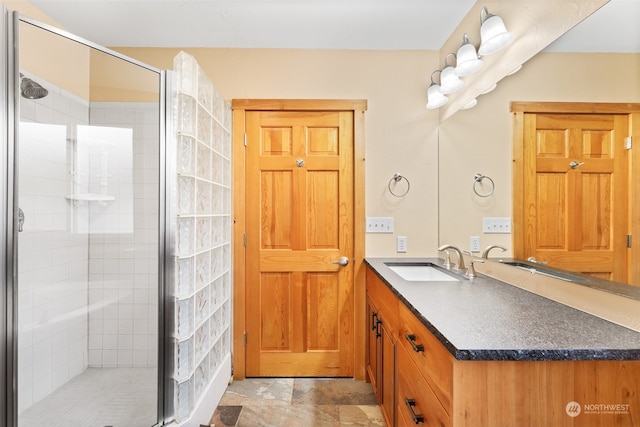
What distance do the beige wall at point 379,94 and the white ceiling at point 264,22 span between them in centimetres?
8

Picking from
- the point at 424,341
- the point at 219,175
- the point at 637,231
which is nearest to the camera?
the point at 637,231

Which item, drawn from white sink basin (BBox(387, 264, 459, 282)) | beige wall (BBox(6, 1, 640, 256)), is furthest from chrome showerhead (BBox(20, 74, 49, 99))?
white sink basin (BBox(387, 264, 459, 282))

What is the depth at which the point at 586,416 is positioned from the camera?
802 mm

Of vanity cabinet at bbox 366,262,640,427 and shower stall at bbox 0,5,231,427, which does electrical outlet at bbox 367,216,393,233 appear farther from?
vanity cabinet at bbox 366,262,640,427

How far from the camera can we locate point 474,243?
6.02 ft

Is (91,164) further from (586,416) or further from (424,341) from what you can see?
(586,416)

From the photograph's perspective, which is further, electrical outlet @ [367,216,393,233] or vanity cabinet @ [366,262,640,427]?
electrical outlet @ [367,216,393,233]

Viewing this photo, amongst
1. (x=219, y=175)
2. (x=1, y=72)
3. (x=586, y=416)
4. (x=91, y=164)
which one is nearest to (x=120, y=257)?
(x=91, y=164)

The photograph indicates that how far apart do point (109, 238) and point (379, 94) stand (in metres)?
2.00

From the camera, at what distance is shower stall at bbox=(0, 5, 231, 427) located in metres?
1.35

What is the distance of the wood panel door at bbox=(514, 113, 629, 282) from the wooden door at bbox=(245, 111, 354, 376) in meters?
1.19

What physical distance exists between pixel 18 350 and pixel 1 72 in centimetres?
110

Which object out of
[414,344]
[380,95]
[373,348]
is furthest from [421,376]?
[380,95]

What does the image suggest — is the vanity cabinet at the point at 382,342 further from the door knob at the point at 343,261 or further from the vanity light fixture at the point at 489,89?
the vanity light fixture at the point at 489,89
